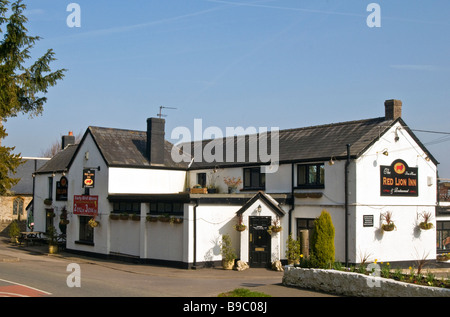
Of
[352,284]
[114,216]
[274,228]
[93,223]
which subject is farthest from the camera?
→ [93,223]

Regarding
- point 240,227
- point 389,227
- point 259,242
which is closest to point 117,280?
point 240,227

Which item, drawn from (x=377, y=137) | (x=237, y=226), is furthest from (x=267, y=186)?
(x=377, y=137)

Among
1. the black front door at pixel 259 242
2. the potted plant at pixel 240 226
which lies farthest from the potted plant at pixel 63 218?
the black front door at pixel 259 242

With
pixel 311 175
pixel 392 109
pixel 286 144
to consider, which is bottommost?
pixel 311 175

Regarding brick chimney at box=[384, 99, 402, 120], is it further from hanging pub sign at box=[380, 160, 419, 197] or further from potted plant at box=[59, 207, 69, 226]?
potted plant at box=[59, 207, 69, 226]

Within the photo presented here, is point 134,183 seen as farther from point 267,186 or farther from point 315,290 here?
point 315,290

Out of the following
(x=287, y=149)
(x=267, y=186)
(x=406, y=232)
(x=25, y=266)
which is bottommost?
(x=25, y=266)

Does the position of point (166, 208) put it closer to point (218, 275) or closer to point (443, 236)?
point (218, 275)

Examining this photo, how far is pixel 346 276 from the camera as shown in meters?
16.1

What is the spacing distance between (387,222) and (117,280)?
44.7ft

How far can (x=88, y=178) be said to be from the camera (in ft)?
99.0

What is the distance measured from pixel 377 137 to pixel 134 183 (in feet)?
47.2

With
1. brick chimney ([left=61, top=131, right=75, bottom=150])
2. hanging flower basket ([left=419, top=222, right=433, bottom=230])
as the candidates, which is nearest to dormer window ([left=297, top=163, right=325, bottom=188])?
hanging flower basket ([left=419, top=222, right=433, bottom=230])

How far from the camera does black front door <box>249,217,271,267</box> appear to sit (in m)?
25.4
